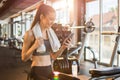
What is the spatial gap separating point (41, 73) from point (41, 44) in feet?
0.81

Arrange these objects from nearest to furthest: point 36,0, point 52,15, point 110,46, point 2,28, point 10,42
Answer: point 52,15 → point 110,46 → point 36,0 → point 10,42 → point 2,28

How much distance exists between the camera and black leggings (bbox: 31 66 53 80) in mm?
1723

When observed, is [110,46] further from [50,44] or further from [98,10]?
[50,44]

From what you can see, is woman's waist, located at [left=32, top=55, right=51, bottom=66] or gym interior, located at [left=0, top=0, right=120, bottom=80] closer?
woman's waist, located at [left=32, top=55, right=51, bottom=66]

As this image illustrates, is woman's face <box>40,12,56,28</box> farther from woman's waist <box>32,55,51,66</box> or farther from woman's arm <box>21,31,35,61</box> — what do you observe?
woman's waist <box>32,55,51,66</box>

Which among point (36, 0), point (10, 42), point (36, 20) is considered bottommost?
point (10, 42)

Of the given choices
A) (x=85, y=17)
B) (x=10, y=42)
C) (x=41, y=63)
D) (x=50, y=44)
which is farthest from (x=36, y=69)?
(x=10, y=42)

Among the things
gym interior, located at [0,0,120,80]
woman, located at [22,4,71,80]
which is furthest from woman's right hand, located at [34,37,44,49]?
gym interior, located at [0,0,120,80]

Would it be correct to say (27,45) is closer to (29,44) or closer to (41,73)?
(29,44)

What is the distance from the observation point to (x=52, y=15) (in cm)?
172

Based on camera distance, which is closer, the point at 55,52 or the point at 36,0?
the point at 55,52

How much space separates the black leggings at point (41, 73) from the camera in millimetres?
1723

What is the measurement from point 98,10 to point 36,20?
5.34 meters

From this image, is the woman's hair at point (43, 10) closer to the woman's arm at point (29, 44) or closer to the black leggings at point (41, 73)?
the woman's arm at point (29, 44)
